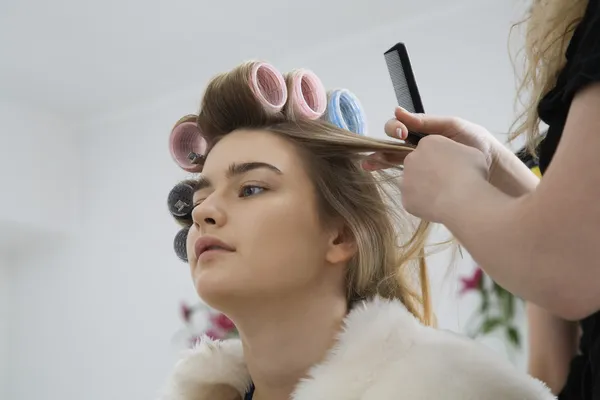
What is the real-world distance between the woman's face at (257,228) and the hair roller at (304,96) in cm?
6

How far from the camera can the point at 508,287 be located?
0.56m

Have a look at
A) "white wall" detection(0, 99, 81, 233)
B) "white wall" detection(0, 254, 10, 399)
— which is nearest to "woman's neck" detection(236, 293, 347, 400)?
"white wall" detection(0, 99, 81, 233)

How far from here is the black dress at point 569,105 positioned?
536 mm

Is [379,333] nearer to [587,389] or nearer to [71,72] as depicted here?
[587,389]

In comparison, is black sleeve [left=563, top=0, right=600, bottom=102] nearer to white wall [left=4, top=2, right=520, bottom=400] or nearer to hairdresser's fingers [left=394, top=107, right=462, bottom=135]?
hairdresser's fingers [left=394, top=107, right=462, bottom=135]

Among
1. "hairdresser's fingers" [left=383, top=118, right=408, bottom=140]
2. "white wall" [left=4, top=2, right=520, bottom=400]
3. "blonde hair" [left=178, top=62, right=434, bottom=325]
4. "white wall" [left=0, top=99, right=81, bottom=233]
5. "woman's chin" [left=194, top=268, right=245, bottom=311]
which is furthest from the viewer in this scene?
"white wall" [left=0, top=99, right=81, bottom=233]

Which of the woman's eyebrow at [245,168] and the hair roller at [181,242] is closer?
the woman's eyebrow at [245,168]

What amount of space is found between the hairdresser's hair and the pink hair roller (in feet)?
1.40

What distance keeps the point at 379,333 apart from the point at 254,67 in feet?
1.51

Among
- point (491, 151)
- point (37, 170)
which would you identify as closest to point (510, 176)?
point (491, 151)

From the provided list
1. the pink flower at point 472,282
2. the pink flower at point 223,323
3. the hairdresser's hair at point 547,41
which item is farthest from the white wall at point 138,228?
the hairdresser's hair at point 547,41

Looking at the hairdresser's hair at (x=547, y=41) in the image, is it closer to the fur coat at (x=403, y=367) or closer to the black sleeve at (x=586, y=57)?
the black sleeve at (x=586, y=57)

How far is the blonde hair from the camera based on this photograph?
105cm

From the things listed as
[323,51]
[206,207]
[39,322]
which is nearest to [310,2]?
[323,51]
